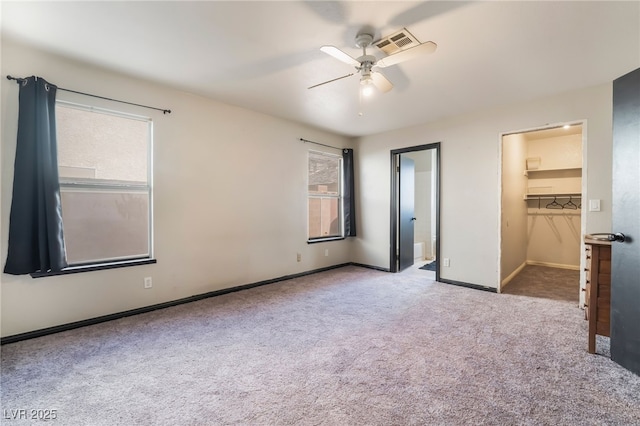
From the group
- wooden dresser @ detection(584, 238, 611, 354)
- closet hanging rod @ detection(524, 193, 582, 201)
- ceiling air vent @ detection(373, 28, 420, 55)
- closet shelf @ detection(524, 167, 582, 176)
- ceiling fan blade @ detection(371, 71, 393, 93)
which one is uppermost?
ceiling air vent @ detection(373, 28, 420, 55)

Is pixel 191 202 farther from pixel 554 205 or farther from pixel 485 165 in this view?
pixel 554 205

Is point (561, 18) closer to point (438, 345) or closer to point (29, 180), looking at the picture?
point (438, 345)

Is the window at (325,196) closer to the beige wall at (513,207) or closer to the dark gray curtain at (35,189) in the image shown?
the beige wall at (513,207)

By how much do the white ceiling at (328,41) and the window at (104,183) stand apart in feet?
1.87

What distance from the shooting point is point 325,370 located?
200 cm

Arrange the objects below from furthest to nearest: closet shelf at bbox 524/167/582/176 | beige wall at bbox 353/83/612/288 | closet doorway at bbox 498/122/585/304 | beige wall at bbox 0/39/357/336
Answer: closet shelf at bbox 524/167/582/176, closet doorway at bbox 498/122/585/304, beige wall at bbox 353/83/612/288, beige wall at bbox 0/39/357/336

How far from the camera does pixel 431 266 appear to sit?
5508mm

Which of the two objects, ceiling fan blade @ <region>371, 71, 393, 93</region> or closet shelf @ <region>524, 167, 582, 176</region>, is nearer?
ceiling fan blade @ <region>371, 71, 393, 93</region>

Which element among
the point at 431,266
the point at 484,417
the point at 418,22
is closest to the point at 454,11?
the point at 418,22

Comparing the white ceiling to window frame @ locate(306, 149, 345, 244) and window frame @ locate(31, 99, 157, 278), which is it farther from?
window frame @ locate(306, 149, 345, 244)

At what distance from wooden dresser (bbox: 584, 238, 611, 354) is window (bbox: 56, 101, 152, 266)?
4.22 metres

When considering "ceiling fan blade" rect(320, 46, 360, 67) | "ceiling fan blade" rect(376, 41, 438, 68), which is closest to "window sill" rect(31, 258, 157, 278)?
"ceiling fan blade" rect(320, 46, 360, 67)

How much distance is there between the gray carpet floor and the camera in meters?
1.58

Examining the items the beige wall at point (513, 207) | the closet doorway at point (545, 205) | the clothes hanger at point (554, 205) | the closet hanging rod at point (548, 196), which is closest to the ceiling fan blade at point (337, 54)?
the beige wall at point (513, 207)
